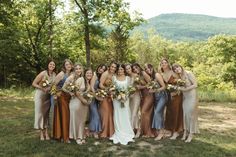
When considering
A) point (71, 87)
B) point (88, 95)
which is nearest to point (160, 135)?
point (88, 95)

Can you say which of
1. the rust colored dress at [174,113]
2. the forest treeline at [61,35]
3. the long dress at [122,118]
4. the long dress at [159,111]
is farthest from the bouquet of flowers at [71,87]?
the forest treeline at [61,35]

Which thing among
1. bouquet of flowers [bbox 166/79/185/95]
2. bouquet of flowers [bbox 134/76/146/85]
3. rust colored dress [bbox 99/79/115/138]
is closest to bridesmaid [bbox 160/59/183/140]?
bouquet of flowers [bbox 166/79/185/95]

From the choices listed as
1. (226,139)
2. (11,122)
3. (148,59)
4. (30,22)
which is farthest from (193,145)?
(148,59)

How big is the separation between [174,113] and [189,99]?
63 centimetres

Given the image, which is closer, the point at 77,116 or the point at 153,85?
the point at 77,116

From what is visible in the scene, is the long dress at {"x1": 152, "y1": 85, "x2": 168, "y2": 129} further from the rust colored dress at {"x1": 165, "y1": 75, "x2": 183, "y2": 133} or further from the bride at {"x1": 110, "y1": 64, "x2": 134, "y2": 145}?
the bride at {"x1": 110, "y1": 64, "x2": 134, "y2": 145}

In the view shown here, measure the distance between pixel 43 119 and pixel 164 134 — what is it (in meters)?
3.50

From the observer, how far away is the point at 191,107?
10961 millimetres

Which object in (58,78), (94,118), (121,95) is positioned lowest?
(94,118)

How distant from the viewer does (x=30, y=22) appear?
35594 mm

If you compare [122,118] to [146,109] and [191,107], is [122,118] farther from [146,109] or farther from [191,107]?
[191,107]

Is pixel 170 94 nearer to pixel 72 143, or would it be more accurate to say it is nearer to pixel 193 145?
pixel 193 145

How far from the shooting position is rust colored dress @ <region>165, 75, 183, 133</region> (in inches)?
443

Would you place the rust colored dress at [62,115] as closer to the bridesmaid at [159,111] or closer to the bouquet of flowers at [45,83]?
the bouquet of flowers at [45,83]
